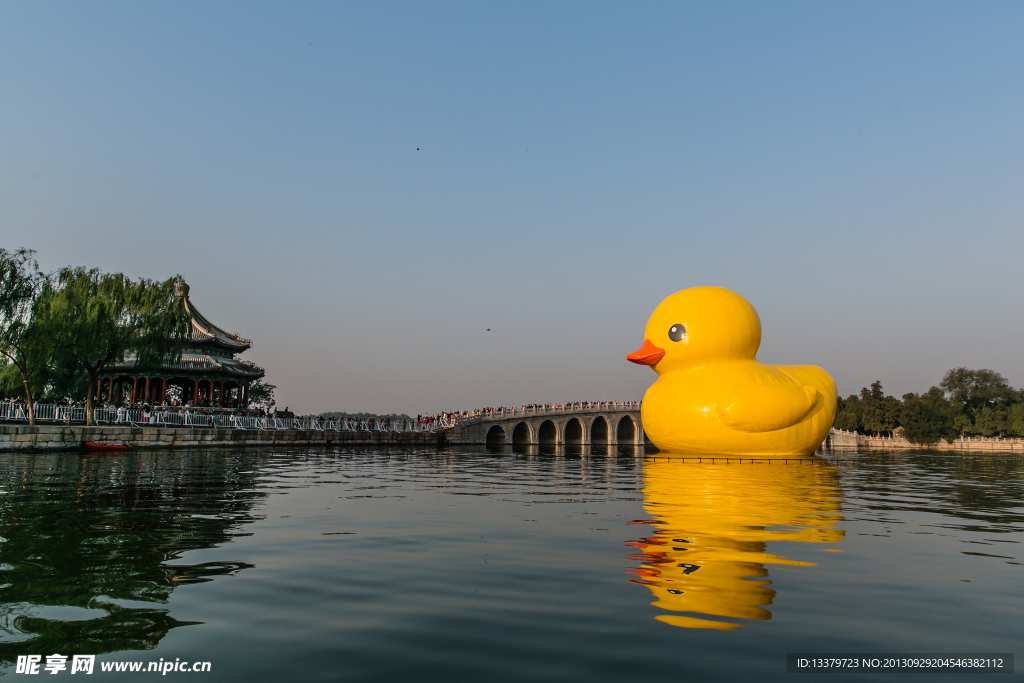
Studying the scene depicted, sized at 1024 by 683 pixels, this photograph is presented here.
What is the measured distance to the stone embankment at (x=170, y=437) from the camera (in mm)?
19688

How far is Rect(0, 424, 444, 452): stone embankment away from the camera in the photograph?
19688 millimetres

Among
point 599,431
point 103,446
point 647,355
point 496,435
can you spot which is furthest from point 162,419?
point 599,431

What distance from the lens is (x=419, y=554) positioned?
4.98 m

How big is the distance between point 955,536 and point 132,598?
687cm

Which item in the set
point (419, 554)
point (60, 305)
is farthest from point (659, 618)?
point (60, 305)

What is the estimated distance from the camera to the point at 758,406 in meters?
14.5

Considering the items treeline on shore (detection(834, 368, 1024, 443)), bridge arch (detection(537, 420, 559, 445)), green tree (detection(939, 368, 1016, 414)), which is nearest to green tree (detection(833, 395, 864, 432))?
treeline on shore (detection(834, 368, 1024, 443))

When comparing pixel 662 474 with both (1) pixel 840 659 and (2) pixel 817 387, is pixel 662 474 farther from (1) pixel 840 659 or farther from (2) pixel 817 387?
(1) pixel 840 659

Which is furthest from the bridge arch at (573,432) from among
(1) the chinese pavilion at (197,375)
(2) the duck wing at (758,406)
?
(2) the duck wing at (758,406)

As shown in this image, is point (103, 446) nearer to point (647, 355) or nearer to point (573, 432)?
point (647, 355)

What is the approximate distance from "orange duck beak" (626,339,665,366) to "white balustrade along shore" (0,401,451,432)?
19.0 metres

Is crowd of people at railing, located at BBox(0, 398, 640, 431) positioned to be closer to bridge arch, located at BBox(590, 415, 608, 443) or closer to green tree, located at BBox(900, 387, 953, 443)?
bridge arch, located at BBox(590, 415, 608, 443)

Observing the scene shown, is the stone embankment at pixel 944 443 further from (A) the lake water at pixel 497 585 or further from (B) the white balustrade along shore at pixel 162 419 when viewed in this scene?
(A) the lake water at pixel 497 585

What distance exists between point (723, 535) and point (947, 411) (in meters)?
76.1
